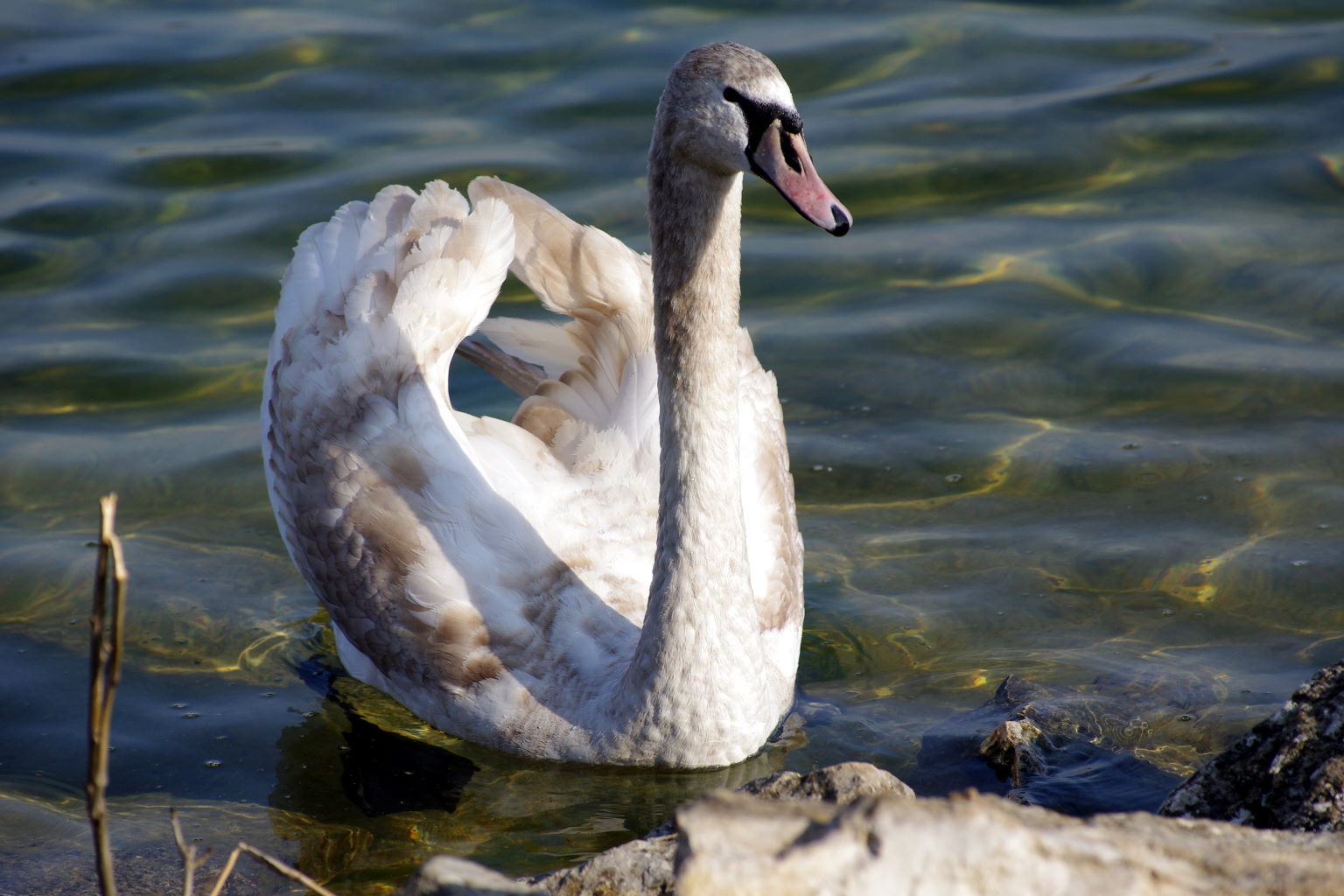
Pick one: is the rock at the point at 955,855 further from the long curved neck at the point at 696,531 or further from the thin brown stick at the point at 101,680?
the long curved neck at the point at 696,531

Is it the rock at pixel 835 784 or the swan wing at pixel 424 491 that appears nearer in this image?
the rock at pixel 835 784

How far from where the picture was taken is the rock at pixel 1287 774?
9.84ft

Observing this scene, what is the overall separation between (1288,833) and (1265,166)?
6566 mm

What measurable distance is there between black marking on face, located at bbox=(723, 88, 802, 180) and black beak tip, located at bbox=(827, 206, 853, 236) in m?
0.14

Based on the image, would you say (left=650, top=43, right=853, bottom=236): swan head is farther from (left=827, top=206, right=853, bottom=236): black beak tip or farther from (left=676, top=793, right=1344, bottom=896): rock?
(left=676, top=793, right=1344, bottom=896): rock

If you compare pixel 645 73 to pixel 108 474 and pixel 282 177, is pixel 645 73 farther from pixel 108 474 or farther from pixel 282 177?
pixel 108 474

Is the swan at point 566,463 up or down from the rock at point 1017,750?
up

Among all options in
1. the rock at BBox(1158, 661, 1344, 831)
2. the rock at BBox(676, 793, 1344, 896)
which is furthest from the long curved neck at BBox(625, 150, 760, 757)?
the rock at BBox(676, 793, 1344, 896)

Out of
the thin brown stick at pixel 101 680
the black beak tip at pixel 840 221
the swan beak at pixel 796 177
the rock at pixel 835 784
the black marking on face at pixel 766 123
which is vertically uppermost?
the black marking on face at pixel 766 123

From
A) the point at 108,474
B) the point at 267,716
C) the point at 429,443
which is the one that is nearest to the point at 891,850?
the point at 429,443

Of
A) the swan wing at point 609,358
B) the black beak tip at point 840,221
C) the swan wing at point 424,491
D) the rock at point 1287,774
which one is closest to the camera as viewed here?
the rock at point 1287,774

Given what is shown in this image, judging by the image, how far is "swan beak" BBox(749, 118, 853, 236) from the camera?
3.62 metres

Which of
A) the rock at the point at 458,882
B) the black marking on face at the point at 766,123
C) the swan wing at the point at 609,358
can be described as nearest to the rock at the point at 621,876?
the rock at the point at 458,882

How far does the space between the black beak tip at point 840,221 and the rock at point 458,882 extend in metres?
1.70
